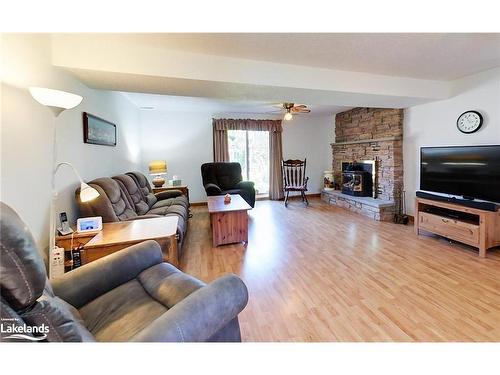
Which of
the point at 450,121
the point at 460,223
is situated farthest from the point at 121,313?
the point at 450,121

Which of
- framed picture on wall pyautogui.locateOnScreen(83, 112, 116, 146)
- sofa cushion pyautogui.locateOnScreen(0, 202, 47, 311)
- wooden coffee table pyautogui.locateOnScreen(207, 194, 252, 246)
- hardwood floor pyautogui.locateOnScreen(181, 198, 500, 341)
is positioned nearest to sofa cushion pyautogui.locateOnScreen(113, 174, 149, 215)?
framed picture on wall pyautogui.locateOnScreen(83, 112, 116, 146)

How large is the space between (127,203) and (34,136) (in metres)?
1.39

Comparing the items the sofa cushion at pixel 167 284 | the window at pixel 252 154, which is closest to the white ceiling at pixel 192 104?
the window at pixel 252 154

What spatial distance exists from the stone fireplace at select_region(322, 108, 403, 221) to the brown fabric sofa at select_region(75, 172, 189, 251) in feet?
11.2

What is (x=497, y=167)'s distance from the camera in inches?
104

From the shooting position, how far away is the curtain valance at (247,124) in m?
5.72

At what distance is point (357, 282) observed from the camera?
2189 millimetres

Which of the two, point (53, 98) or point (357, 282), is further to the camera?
point (357, 282)

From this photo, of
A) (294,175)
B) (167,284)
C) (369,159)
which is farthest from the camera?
(294,175)

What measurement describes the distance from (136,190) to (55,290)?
2496 millimetres

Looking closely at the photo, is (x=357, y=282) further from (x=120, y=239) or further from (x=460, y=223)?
(x=120, y=239)
